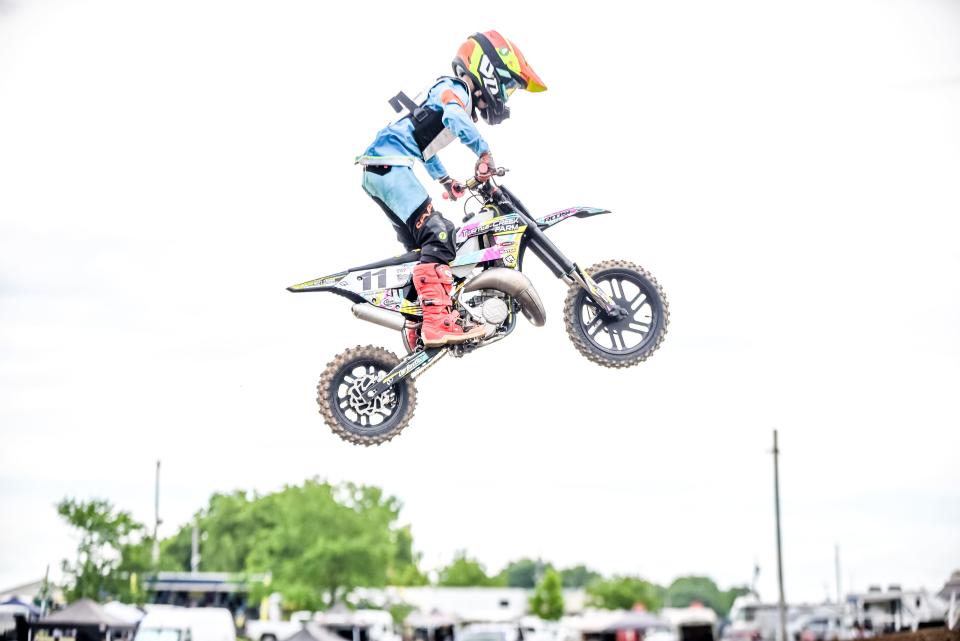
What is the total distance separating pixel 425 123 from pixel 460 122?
47 cm

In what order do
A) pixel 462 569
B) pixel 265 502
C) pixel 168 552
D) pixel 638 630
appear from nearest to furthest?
pixel 265 502, pixel 168 552, pixel 638 630, pixel 462 569

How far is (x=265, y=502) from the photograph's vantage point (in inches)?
797

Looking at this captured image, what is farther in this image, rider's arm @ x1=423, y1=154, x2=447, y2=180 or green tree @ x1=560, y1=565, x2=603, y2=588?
green tree @ x1=560, y1=565, x2=603, y2=588

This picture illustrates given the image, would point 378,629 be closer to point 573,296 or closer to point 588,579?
point 588,579

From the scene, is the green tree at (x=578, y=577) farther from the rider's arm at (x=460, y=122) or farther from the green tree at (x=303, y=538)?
the rider's arm at (x=460, y=122)

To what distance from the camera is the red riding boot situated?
8.70 m

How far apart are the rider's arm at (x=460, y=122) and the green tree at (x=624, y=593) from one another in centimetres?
1829

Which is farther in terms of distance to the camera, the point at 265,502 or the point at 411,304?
the point at 265,502

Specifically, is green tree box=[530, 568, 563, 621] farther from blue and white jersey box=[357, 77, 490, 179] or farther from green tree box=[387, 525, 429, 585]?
blue and white jersey box=[357, 77, 490, 179]

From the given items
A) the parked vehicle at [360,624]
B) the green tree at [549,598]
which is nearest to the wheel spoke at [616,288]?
the parked vehicle at [360,624]

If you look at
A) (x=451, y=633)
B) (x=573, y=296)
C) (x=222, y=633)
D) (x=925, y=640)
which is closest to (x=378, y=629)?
(x=451, y=633)

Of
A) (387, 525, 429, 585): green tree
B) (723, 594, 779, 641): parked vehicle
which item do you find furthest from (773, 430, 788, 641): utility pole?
(387, 525, 429, 585): green tree

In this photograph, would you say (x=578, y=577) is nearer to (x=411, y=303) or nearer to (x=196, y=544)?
(x=196, y=544)

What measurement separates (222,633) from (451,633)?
43.6 ft
